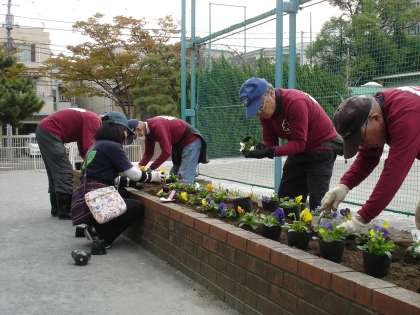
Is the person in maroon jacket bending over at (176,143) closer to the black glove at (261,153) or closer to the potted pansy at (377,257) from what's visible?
the black glove at (261,153)

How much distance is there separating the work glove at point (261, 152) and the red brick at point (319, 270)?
5.51 feet

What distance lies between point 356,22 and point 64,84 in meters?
27.6

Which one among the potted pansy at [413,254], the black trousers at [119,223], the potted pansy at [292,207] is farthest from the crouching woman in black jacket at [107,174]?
the potted pansy at [413,254]

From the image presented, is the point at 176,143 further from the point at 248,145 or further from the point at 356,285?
the point at 356,285

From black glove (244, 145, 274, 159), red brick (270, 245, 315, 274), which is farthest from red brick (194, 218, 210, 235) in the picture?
red brick (270, 245, 315, 274)

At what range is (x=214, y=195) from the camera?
5277 mm

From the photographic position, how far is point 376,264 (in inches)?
110

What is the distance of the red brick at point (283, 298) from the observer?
9.96 ft

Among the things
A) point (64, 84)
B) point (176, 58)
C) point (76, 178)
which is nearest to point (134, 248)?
point (76, 178)

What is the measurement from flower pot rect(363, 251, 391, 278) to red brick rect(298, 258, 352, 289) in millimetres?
108

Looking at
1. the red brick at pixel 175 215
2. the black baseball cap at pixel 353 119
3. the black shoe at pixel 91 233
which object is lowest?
the black shoe at pixel 91 233

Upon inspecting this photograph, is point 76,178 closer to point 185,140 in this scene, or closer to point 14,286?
Answer: point 185,140

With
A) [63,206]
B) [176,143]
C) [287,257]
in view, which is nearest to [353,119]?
[287,257]

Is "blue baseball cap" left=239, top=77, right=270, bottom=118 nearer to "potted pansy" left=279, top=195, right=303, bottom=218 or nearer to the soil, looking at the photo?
"potted pansy" left=279, top=195, right=303, bottom=218
